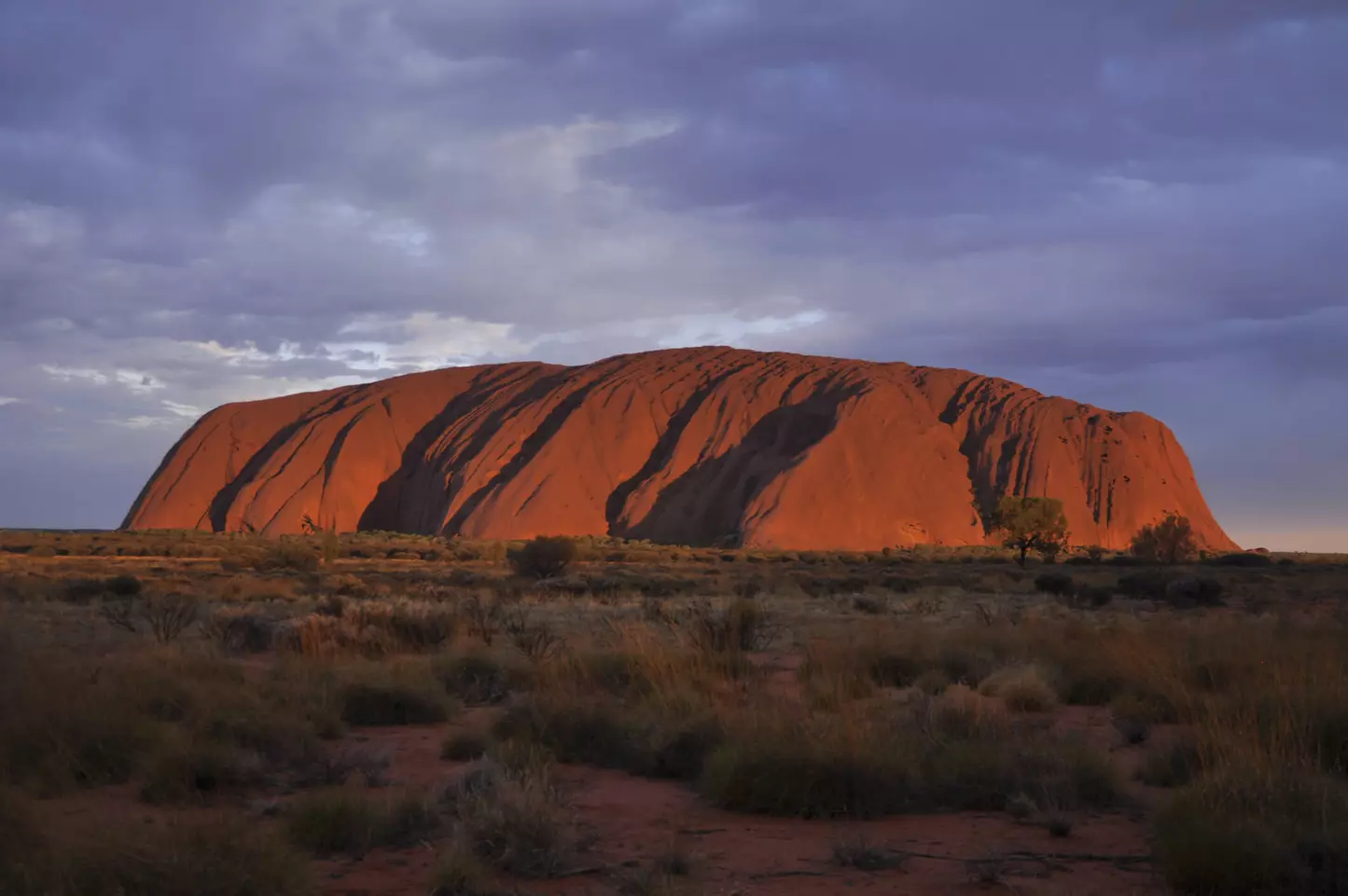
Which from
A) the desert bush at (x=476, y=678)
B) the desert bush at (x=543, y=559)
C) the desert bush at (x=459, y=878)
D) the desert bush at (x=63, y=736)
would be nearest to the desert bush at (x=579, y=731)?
the desert bush at (x=476, y=678)

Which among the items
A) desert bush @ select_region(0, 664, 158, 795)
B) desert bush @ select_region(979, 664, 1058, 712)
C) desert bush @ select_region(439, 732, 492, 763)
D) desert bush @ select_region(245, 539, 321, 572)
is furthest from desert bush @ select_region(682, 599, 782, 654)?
desert bush @ select_region(245, 539, 321, 572)

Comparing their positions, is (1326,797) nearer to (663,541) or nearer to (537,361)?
(663,541)

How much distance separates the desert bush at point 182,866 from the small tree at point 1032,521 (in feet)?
154

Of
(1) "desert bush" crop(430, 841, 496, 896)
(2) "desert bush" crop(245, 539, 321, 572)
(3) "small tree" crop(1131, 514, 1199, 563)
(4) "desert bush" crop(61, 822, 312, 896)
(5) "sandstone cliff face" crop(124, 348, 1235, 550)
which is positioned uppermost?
(5) "sandstone cliff face" crop(124, 348, 1235, 550)

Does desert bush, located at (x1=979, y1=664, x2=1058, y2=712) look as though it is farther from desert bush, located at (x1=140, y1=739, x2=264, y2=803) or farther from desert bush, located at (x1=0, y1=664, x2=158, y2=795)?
desert bush, located at (x1=0, y1=664, x2=158, y2=795)

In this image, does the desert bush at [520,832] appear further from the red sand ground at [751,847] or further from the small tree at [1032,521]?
the small tree at [1032,521]

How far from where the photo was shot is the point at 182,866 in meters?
3.95

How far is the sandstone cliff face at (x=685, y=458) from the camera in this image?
234 ft

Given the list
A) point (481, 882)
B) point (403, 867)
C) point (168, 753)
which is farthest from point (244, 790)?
point (481, 882)

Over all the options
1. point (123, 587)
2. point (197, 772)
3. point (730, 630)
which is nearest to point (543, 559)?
point (123, 587)

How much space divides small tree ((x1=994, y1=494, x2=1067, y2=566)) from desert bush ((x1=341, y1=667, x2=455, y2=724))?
139 feet

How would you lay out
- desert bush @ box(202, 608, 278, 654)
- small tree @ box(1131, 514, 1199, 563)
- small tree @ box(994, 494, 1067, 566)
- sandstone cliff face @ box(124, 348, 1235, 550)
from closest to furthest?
desert bush @ box(202, 608, 278, 654) < small tree @ box(994, 494, 1067, 566) < small tree @ box(1131, 514, 1199, 563) < sandstone cliff face @ box(124, 348, 1235, 550)

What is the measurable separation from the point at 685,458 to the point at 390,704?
66.9 m

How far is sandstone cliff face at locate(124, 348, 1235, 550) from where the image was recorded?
71.4 meters
